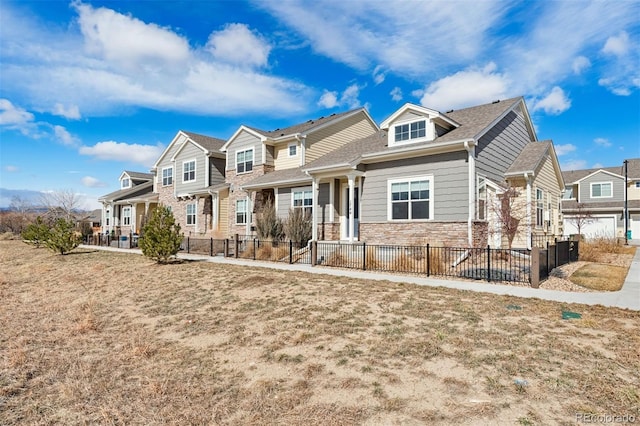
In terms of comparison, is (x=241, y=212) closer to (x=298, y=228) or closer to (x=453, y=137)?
(x=298, y=228)

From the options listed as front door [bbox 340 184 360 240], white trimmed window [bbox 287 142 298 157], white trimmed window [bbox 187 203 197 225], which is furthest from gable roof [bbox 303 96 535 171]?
white trimmed window [bbox 187 203 197 225]

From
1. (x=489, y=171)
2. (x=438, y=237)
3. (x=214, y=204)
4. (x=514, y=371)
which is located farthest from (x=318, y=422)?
(x=214, y=204)

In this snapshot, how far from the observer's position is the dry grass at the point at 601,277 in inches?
369

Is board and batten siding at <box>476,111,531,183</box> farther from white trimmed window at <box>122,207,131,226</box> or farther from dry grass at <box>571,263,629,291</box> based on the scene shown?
white trimmed window at <box>122,207,131,226</box>

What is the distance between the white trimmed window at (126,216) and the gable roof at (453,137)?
25870mm

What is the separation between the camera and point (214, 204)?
985 inches

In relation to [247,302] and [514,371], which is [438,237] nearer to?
[247,302]

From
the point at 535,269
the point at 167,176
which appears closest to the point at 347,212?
the point at 535,269

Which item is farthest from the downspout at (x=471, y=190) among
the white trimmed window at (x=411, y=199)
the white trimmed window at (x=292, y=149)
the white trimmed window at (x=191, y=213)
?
the white trimmed window at (x=191, y=213)

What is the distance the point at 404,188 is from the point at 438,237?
2.60m

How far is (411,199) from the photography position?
15297 mm

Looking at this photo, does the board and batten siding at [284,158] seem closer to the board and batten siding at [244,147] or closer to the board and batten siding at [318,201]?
the board and batten siding at [244,147]

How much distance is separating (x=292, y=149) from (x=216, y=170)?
25.4 ft

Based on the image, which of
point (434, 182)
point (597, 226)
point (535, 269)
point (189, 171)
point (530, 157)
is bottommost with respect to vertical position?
point (535, 269)
